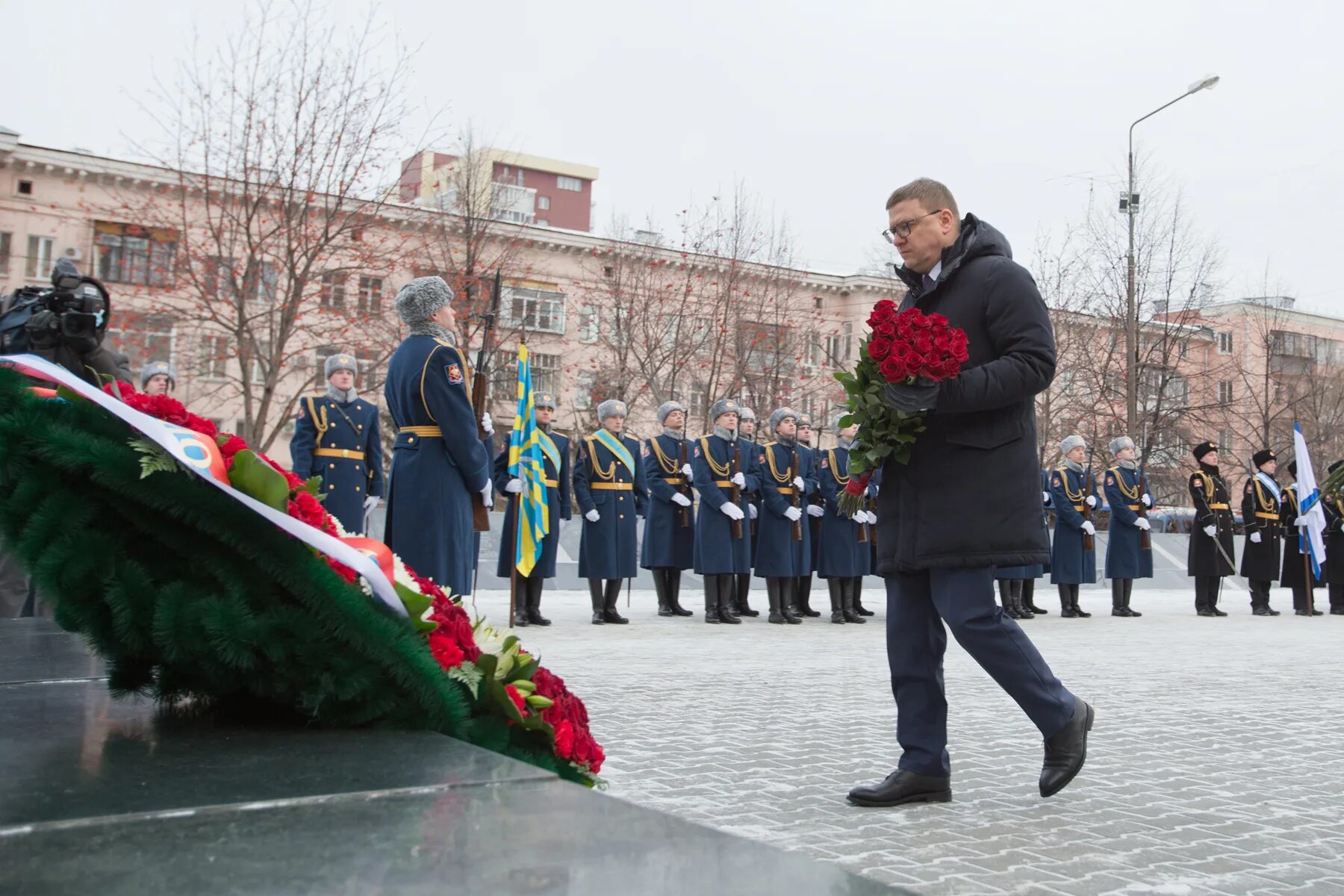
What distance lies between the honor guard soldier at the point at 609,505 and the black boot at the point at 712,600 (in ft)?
2.62

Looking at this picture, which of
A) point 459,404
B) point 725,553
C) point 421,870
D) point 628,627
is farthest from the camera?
point 725,553

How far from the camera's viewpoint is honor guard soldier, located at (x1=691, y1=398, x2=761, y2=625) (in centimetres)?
1431

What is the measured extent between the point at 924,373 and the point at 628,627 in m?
8.90

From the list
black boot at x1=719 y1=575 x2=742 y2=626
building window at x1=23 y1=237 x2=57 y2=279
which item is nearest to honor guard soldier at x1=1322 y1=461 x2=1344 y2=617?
black boot at x1=719 y1=575 x2=742 y2=626

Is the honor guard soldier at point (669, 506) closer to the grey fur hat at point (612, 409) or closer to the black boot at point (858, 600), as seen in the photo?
the grey fur hat at point (612, 409)

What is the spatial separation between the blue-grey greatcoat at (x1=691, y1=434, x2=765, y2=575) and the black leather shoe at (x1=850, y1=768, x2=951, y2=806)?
9.82m

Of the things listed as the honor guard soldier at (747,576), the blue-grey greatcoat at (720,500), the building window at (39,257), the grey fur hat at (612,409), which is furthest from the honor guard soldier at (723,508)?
the building window at (39,257)

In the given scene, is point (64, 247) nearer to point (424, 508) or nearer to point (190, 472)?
point (424, 508)

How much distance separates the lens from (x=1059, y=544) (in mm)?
17219

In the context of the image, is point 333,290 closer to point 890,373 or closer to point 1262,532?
point 1262,532

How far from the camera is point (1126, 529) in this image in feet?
58.9

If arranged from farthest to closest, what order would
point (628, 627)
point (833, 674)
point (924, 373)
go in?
point (628, 627) → point (833, 674) → point (924, 373)

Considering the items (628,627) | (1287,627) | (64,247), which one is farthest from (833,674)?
(64,247)

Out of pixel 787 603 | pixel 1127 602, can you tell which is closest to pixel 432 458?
pixel 787 603
